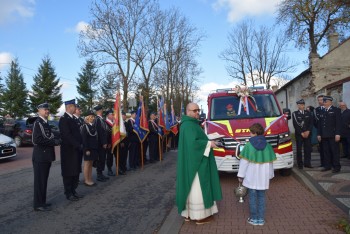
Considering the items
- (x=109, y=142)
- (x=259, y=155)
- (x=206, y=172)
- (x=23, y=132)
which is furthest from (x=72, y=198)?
(x=23, y=132)

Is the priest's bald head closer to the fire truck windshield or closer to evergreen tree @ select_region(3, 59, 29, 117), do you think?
the fire truck windshield

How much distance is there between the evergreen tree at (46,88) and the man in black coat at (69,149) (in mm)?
50095

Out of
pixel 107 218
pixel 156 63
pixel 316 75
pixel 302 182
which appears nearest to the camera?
pixel 107 218

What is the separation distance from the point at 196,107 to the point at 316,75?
17.3 m

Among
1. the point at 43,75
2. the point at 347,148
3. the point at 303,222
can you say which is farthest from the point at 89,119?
the point at 43,75

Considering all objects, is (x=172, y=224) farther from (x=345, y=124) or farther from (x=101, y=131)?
(x=345, y=124)

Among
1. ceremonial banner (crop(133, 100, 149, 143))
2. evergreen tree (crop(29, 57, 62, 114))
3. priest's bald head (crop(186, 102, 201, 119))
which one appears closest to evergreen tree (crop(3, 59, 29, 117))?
evergreen tree (crop(29, 57, 62, 114))

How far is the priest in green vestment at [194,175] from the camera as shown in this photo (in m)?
5.26

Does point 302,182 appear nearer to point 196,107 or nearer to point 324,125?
point 324,125

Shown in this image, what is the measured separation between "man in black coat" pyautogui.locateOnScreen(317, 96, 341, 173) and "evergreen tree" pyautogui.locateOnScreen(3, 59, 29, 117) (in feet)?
172

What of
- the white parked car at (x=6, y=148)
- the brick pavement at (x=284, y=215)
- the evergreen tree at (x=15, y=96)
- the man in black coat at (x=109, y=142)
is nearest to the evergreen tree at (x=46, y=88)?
the evergreen tree at (x=15, y=96)

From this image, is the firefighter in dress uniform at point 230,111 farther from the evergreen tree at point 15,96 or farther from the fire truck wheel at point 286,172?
the evergreen tree at point 15,96

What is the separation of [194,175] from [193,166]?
0.46 ft

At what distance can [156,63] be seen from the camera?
1448 inches
